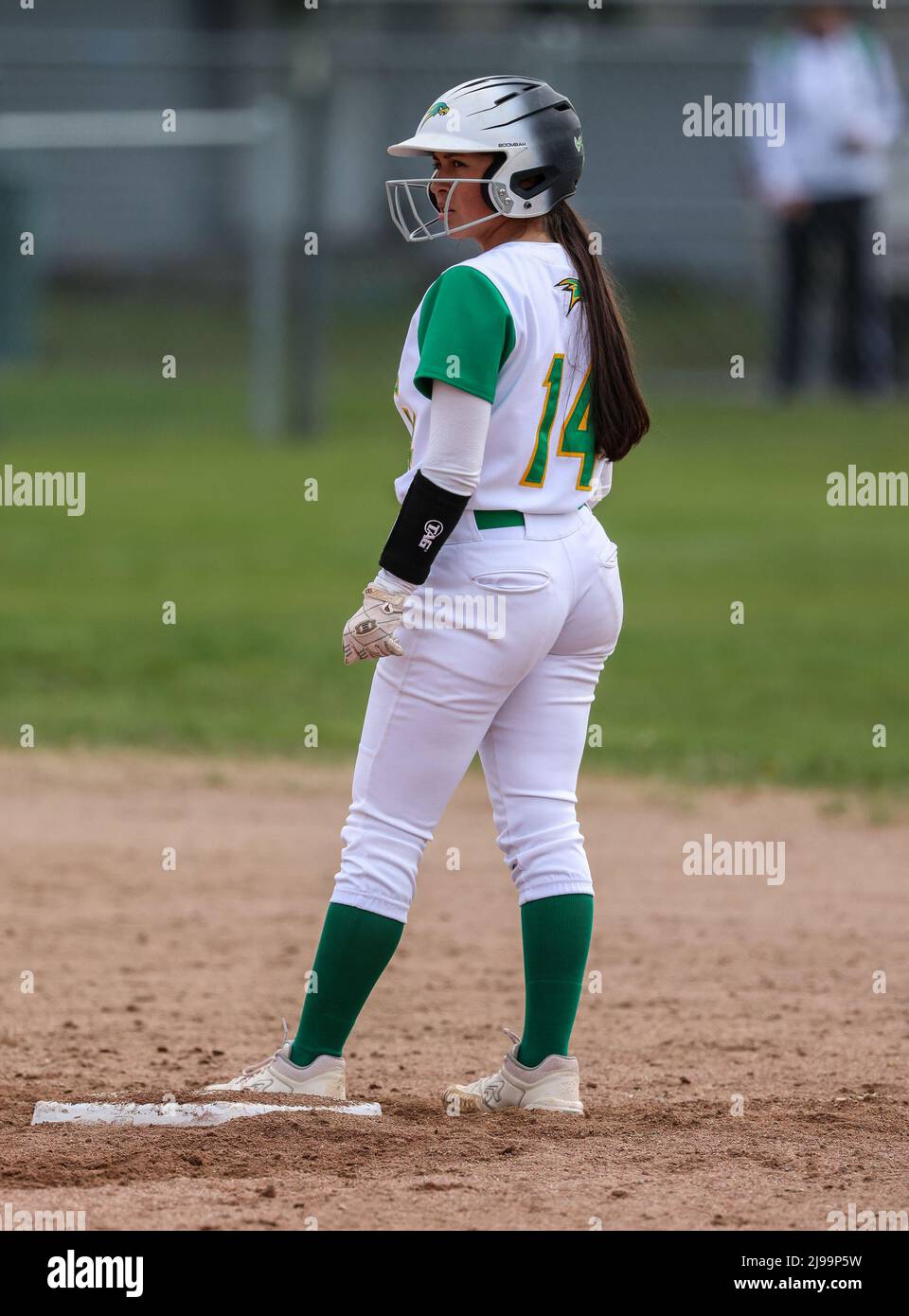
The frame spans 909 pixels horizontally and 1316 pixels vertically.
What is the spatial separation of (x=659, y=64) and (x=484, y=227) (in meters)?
12.7

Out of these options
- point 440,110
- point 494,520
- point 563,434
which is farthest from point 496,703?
point 440,110

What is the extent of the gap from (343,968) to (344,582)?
7424mm

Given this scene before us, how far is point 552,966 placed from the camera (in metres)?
4.08

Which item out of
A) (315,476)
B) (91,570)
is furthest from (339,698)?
(315,476)

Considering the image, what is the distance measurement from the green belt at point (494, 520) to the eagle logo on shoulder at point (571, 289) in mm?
412

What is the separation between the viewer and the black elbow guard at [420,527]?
3705mm

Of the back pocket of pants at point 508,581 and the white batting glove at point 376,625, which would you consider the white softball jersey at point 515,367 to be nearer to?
the back pocket of pants at point 508,581

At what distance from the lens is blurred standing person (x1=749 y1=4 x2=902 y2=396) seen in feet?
47.6

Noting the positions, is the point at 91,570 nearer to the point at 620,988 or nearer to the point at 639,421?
the point at 620,988

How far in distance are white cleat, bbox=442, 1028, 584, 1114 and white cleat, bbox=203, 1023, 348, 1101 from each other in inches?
10.0

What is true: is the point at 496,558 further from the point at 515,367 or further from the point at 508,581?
the point at 515,367

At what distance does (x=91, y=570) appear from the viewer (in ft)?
38.1

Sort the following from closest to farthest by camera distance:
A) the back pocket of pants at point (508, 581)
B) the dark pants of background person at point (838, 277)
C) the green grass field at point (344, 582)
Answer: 1. the back pocket of pants at point (508, 581)
2. the green grass field at point (344, 582)
3. the dark pants of background person at point (838, 277)

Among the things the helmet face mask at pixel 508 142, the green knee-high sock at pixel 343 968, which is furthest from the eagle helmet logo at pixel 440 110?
the green knee-high sock at pixel 343 968
